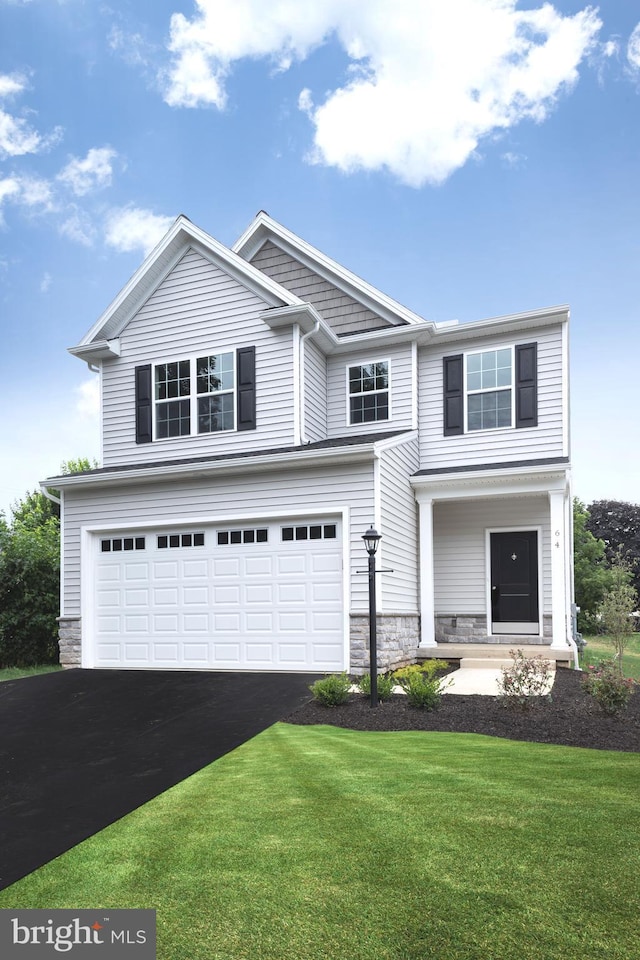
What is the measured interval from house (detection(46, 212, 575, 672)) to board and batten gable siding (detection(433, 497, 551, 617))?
0.10 feet

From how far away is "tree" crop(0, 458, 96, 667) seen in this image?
16.2 metres

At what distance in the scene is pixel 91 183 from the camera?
27.7 meters

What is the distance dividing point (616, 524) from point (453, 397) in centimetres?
2299

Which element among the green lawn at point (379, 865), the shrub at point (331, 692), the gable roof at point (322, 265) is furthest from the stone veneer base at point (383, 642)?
the gable roof at point (322, 265)

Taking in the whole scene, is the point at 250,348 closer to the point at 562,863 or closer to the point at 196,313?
the point at 196,313

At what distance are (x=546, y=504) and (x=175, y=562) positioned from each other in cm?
740

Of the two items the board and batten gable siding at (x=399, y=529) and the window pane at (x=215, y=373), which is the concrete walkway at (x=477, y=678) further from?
the window pane at (x=215, y=373)

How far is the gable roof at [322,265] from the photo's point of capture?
15.2m

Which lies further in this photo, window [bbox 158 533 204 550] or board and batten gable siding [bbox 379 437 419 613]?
window [bbox 158 533 204 550]

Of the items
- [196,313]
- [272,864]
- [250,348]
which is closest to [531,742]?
[272,864]

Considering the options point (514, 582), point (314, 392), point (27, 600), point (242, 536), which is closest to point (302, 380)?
point (314, 392)

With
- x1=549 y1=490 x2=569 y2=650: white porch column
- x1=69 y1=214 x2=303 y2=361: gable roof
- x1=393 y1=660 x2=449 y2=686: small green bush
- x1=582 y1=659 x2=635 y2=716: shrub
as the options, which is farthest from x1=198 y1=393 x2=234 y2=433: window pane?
x1=582 y1=659 x2=635 y2=716: shrub

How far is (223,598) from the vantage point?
12.4 m

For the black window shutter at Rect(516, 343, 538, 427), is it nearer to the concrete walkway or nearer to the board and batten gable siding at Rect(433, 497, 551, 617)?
the board and batten gable siding at Rect(433, 497, 551, 617)
